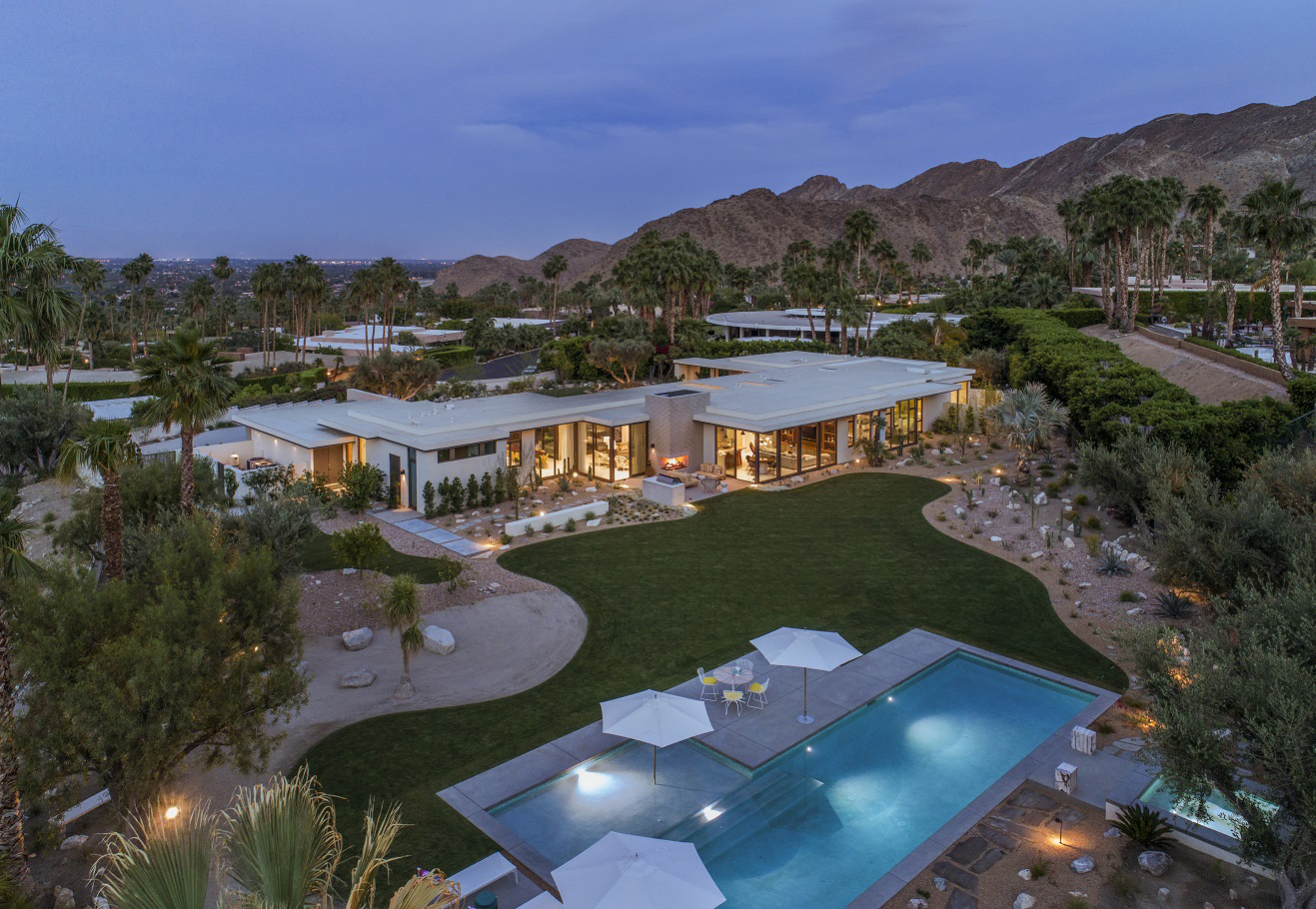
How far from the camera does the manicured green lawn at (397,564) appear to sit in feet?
61.5

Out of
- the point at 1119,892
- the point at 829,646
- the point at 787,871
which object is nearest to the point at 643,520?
the point at 829,646

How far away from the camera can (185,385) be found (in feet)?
49.5

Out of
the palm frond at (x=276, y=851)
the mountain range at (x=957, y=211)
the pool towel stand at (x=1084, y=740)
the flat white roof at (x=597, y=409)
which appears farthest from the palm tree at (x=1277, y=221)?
the mountain range at (x=957, y=211)

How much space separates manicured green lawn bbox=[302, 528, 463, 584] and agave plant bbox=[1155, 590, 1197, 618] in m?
15.1

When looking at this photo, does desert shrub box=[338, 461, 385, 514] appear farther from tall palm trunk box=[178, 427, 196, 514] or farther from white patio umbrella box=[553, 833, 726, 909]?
white patio umbrella box=[553, 833, 726, 909]

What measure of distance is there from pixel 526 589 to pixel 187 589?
29.7ft

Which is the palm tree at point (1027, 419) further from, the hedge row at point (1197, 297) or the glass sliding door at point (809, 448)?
the hedge row at point (1197, 297)

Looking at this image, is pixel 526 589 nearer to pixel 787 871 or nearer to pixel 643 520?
pixel 643 520

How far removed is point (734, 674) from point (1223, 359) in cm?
3191

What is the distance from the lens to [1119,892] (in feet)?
28.5

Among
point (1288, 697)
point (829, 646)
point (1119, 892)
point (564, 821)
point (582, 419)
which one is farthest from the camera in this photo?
point (582, 419)

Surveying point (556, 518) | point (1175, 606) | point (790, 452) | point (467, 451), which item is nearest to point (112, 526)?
point (556, 518)

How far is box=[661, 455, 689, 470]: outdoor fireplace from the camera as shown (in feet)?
93.4

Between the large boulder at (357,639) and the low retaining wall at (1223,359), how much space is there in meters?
28.9
